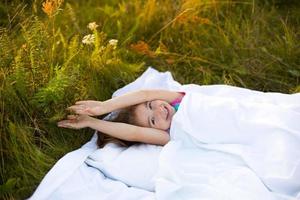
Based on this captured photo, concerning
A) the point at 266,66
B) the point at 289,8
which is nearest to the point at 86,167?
A: the point at 266,66

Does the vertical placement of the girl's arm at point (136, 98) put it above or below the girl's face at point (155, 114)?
above

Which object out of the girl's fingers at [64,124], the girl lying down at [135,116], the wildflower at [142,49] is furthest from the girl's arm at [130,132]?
the wildflower at [142,49]

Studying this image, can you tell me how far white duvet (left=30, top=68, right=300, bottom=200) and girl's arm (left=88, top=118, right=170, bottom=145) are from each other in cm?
5

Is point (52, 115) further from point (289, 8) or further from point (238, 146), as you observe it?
point (289, 8)

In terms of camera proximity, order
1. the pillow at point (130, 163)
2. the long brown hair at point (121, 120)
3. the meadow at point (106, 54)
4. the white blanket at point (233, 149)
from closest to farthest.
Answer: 1. the white blanket at point (233, 149)
2. the pillow at point (130, 163)
3. the meadow at point (106, 54)
4. the long brown hair at point (121, 120)

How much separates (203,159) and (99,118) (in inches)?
28.7

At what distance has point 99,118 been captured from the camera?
10.9 ft

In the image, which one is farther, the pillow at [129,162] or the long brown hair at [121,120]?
the long brown hair at [121,120]

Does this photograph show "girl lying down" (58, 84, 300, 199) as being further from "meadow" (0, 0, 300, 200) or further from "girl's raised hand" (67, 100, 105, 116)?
"meadow" (0, 0, 300, 200)

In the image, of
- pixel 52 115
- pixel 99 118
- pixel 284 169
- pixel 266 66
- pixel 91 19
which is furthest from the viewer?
pixel 91 19

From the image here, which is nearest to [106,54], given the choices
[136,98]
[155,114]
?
[136,98]

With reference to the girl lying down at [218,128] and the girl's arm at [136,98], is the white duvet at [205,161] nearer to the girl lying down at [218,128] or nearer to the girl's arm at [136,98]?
the girl lying down at [218,128]

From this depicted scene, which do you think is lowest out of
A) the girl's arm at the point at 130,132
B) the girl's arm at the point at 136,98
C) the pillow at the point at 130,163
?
the pillow at the point at 130,163

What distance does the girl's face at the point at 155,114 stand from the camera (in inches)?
125
